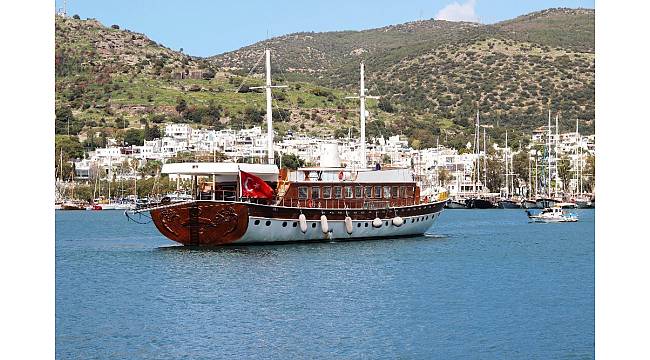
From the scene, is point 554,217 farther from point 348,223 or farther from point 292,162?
point 292,162

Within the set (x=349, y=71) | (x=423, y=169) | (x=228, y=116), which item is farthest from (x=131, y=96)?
(x=349, y=71)

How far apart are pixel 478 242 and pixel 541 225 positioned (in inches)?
799

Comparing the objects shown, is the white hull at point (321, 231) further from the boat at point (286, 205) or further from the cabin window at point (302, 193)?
the cabin window at point (302, 193)

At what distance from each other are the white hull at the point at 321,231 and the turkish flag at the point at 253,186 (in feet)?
2.99

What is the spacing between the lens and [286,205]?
1641 inches

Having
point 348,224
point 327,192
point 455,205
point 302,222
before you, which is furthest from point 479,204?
point 302,222

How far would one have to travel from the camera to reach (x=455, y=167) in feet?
415

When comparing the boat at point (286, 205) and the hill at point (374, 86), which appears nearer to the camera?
the boat at point (286, 205)

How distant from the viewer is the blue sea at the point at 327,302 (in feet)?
66.8

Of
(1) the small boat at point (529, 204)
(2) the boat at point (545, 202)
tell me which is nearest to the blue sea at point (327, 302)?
(2) the boat at point (545, 202)

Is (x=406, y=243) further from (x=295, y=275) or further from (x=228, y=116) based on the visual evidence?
(x=228, y=116)

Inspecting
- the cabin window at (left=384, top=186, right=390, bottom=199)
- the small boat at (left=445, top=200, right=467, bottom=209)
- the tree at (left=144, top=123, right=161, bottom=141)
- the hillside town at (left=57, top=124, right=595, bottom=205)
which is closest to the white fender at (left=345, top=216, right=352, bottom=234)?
the cabin window at (left=384, top=186, right=390, bottom=199)

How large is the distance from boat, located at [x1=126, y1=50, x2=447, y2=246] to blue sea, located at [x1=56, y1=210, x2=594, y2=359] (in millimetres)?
799

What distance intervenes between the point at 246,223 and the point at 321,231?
183 inches
